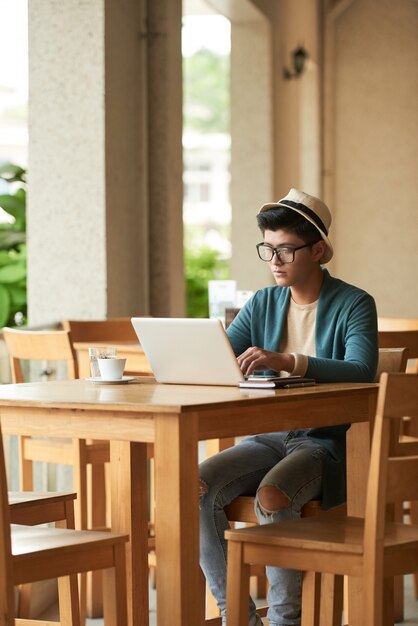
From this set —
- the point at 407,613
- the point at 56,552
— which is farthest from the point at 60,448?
the point at 56,552

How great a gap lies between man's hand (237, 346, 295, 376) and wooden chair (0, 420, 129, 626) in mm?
501

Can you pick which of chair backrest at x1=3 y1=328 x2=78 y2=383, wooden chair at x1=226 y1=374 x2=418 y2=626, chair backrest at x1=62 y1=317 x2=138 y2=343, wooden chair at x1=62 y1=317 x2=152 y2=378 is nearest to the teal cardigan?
wooden chair at x1=226 y1=374 x2=418 y2=626

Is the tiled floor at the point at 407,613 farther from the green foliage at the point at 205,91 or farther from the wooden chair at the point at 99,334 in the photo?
the green foliage at the point at 205,91

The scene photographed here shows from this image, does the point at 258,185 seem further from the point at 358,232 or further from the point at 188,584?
the point at 188,584

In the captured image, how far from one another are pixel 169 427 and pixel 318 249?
3.18 feet

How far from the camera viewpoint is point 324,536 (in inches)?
94.3

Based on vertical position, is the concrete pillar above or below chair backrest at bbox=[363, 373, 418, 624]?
above

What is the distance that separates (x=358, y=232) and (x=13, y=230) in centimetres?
433

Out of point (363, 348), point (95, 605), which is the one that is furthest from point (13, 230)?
point (363, 348)

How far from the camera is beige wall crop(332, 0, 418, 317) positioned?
8875 mm

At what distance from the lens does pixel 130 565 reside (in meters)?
2.80

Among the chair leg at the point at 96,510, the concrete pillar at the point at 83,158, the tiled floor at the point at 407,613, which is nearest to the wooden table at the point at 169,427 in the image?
the tiled floor at the point at 407,613

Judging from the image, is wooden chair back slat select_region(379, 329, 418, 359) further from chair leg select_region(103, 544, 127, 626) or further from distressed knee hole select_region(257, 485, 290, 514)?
chair leg select_region(103, 544, 127, 626)

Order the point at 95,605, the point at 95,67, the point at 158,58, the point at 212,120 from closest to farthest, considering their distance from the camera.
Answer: the point at 95,605
the point at 95,67
the point at 158,58
the point at 212,120
